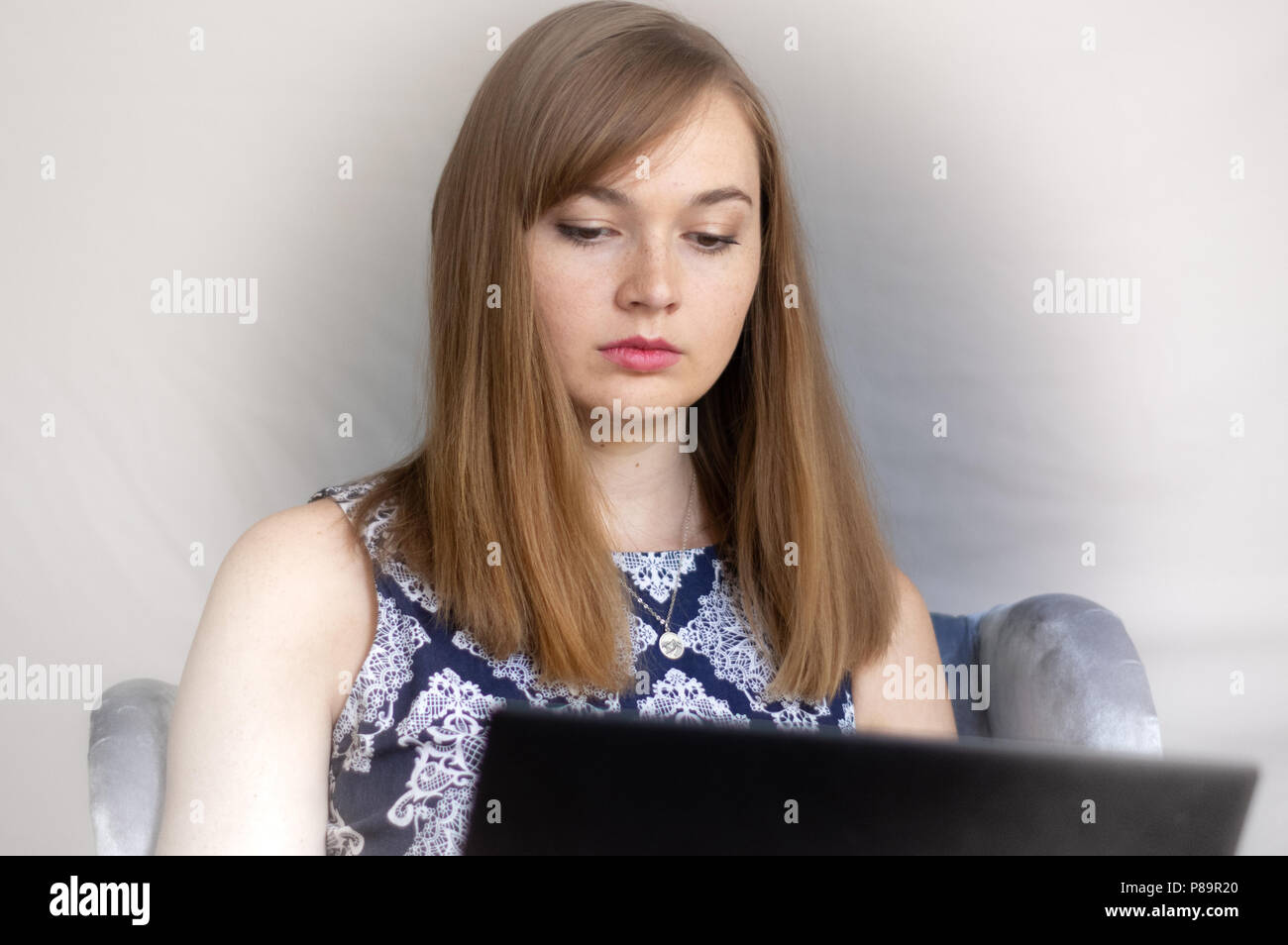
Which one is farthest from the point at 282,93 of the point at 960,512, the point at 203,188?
the point at 960,512

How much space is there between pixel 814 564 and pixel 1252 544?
1.01m

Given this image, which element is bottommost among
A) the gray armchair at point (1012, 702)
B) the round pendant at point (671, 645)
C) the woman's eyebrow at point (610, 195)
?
the gray armchair at point (1012, 702)

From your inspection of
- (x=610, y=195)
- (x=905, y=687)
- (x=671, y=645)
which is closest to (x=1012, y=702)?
(x=905, y=687)

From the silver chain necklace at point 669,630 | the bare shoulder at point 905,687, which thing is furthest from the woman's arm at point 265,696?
the bare shoulder at point 905,687

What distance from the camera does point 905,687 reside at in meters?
1.71

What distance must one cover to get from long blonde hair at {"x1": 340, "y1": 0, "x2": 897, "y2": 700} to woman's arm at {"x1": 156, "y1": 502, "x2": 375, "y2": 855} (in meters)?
0.10

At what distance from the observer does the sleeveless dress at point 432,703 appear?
55.0 inches

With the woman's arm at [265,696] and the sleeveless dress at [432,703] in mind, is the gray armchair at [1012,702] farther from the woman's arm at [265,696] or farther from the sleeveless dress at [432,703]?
the sleeveless dress at [432,703]

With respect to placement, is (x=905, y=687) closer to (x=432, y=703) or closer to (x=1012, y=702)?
(x=1012, y=702)

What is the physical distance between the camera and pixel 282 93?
2.18 m

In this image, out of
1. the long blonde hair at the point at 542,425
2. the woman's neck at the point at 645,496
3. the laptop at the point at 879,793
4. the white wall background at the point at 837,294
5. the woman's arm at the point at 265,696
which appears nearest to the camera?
the laptop at the point at 879,793

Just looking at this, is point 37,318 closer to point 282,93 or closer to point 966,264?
point 282,93

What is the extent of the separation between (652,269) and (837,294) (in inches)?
39.2

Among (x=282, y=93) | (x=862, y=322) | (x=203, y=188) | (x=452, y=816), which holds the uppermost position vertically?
(x=282, y=93)
